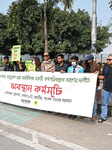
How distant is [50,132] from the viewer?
357cm

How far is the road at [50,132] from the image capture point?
3.02 m

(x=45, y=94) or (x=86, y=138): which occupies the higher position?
(x=45, y=94)

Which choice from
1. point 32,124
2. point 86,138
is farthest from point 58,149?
point 32,124

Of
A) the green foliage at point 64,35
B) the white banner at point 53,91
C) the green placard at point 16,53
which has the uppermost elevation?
the green foliage at point 64,35

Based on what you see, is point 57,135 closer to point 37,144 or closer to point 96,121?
point 37,144

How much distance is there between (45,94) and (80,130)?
1.50 meters

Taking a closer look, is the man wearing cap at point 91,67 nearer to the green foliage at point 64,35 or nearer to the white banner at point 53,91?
the white banner at point 53,91

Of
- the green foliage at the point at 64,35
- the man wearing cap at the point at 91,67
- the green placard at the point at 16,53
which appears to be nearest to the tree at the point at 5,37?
the green foliage at the point at 64,35

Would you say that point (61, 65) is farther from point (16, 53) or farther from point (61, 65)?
point (16, 53)

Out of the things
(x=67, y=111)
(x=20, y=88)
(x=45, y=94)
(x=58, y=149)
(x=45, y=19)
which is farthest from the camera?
(x=45, y=19)

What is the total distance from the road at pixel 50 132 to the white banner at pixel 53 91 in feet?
0.99

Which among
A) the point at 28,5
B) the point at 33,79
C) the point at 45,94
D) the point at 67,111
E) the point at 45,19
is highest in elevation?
the point at 28,5

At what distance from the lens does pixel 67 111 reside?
4281 mm

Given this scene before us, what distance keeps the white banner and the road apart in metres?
0.30
